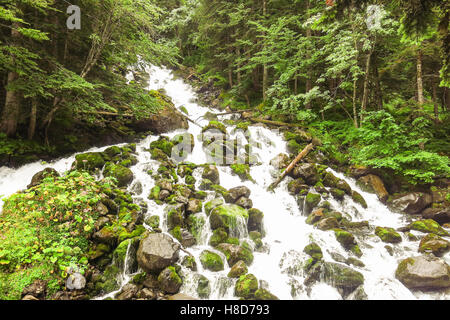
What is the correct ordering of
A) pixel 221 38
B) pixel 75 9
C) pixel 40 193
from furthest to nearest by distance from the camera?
pixel 221 38 → pixel 75 9 → pixel 40 193

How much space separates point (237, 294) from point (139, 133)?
10.0 metres

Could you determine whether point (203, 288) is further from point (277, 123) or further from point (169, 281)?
point (277, 123)

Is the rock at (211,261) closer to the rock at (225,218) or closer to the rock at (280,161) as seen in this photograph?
the rock at (225,218)

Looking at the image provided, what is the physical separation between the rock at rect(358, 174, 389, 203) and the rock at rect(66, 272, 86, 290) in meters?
10.9

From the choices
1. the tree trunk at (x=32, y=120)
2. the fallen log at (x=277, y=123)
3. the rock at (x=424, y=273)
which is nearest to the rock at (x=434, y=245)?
the rock at (x=424, y=273)

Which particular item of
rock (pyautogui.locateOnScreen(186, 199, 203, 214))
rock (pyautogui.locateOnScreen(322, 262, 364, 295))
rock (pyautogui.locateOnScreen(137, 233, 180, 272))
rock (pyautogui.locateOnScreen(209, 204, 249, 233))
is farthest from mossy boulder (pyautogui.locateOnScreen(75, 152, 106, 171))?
rock (pyautogui.locateOnScreen(322, 262, 364, 295))

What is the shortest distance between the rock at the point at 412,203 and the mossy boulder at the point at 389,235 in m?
1.91

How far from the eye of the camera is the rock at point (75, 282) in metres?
4.47

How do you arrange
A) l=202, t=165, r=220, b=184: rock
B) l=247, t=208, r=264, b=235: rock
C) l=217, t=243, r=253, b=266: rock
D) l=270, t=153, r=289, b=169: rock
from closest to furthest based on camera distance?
1. l=217, t=243, r=253, b=266: rock
2. l=247, t=208, r=264, b=235: rock
3. l=202, t=165, r=220, b=184: rock
4. l=270, t=153, r=289, b=169: rock

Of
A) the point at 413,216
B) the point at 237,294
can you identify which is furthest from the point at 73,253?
the point at 413,216

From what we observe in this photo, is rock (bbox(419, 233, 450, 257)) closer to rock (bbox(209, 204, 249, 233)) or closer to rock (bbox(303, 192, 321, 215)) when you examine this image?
rock (bbox(303, 192, 321, 215))

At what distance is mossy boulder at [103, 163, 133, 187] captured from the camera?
303 inches

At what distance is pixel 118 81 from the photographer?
8734 mm
